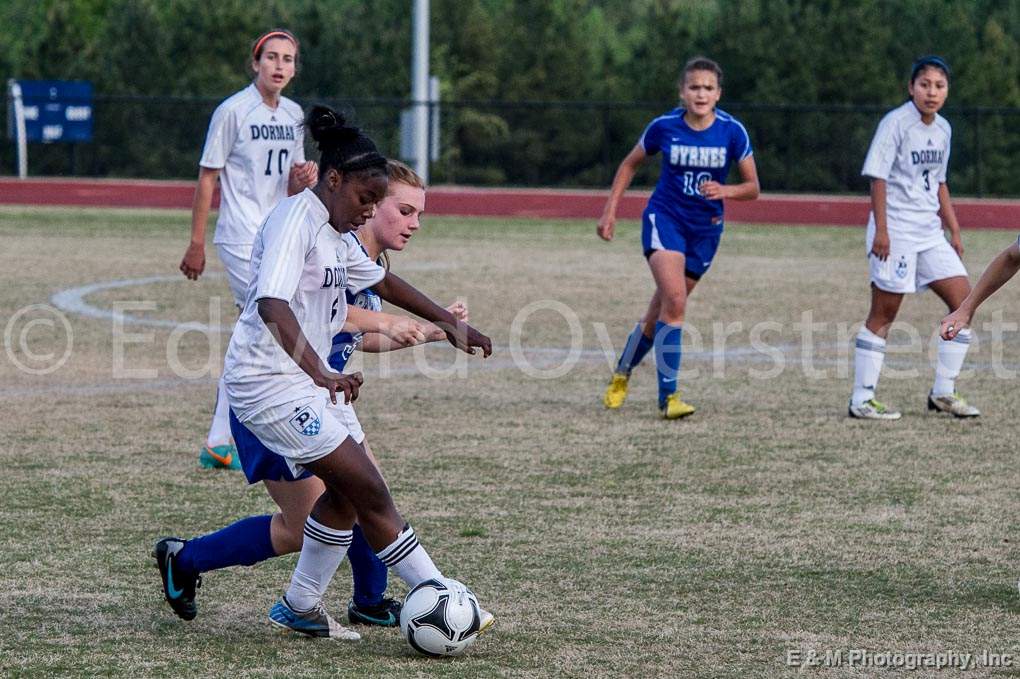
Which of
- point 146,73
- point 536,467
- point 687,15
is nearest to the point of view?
point 536,467

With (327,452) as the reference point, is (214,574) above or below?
below

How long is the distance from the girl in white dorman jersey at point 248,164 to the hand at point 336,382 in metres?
3.17

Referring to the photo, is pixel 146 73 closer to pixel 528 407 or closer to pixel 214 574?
pixel 528 407

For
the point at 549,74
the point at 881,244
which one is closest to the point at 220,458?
the point at 881,244

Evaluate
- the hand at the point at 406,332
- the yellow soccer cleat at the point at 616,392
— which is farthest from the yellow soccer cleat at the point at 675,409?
the hand at the point at 406,332

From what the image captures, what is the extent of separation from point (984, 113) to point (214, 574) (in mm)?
24275

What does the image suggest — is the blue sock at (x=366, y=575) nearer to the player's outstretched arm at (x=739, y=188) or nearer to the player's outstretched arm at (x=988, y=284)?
the player's outstretched arm at (x=988, y=284)

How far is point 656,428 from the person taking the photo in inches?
348

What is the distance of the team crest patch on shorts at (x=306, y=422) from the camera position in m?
4.69

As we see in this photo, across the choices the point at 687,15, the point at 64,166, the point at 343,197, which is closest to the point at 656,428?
the point at 343,197

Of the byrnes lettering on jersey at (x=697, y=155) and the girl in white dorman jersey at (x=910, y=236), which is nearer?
the girl in white dorman jersey at (x=910, y=236)

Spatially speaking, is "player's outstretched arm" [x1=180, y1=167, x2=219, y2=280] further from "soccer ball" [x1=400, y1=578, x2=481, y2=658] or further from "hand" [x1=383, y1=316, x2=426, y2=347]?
"soccer ball" [x1=400, y1=578, x2=481, y2=658]

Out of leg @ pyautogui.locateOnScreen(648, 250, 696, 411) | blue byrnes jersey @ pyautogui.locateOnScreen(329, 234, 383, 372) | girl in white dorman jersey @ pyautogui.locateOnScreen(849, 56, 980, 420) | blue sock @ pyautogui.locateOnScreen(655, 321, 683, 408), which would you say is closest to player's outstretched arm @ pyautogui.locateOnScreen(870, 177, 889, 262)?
girl in white dorman jersey @ pyautogui.locateOnScreen(849, 56, 980, 420)

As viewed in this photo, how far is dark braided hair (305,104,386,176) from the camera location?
15.8 ft
